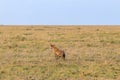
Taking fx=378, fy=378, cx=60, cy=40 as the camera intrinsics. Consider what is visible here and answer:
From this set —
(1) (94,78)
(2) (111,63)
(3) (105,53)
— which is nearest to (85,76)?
(1) (94,78)

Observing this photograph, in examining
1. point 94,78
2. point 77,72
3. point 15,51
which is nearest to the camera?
point 94,78

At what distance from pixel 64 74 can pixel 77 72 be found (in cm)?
49

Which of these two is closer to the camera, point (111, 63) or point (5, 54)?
point (111, 63)

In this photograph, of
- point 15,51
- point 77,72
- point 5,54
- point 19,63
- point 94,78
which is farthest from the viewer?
point 15,51

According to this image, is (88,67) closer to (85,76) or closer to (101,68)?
(101,68)

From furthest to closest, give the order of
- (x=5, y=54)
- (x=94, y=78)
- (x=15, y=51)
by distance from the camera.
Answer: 1. (x=15, y=51)
2. (x=5, y=54)
3. (x=94, y=78)

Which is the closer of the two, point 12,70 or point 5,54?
point 12,70

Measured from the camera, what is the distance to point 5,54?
13.8 metres

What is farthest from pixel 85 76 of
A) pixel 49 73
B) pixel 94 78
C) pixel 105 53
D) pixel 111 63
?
pixel 105 53

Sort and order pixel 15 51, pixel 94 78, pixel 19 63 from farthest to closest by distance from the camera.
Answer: pixel 15 51 → pixel 19 63 → pixel 94 78

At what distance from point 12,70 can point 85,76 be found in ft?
7.08

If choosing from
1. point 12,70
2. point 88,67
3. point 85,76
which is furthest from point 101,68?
point 12,70

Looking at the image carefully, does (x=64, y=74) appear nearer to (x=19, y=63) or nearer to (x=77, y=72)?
(x=77, y=72)

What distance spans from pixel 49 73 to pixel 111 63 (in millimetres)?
2482
